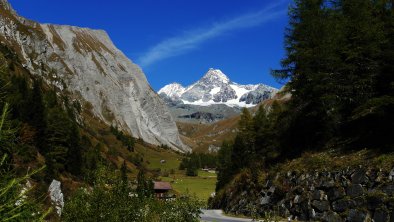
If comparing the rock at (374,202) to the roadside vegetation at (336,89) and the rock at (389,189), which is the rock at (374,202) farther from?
the roadside vegetation at (336,89)

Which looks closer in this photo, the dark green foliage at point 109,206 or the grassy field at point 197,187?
the dark green foliage at point 109,206

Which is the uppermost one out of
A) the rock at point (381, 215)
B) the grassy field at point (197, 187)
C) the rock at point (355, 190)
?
the rock at point (355, 190)

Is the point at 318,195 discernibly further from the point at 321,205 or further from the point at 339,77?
the point at 339,77

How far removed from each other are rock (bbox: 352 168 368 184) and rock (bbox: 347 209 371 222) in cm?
220

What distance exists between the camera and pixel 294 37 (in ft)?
138

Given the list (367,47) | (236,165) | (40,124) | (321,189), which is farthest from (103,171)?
(236,165)

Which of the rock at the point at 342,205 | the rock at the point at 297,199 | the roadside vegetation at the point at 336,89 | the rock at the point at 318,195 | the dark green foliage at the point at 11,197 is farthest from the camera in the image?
the rock at the point at 297,199

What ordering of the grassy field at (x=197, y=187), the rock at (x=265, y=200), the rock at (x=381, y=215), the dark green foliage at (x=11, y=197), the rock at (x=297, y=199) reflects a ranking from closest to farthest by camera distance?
the dark green foliage at (x=11, y=197) < the rock at (x=381, y=215) < the rock at (x=297, y=199) < the rock at (x=265, y=200) < the grassy field at (x=197, y=187)

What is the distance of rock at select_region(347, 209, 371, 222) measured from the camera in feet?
86.1

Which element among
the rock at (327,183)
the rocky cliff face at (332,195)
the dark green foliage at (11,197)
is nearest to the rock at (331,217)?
the rocky cliff face at (332,195)

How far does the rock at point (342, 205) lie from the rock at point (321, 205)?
2.30ft

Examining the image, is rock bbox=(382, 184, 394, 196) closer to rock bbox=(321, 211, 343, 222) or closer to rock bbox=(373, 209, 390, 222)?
rock bbox=(373, 209, 390, 222)

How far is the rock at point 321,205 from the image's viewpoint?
30344 mm

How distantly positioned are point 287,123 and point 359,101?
1058cm
